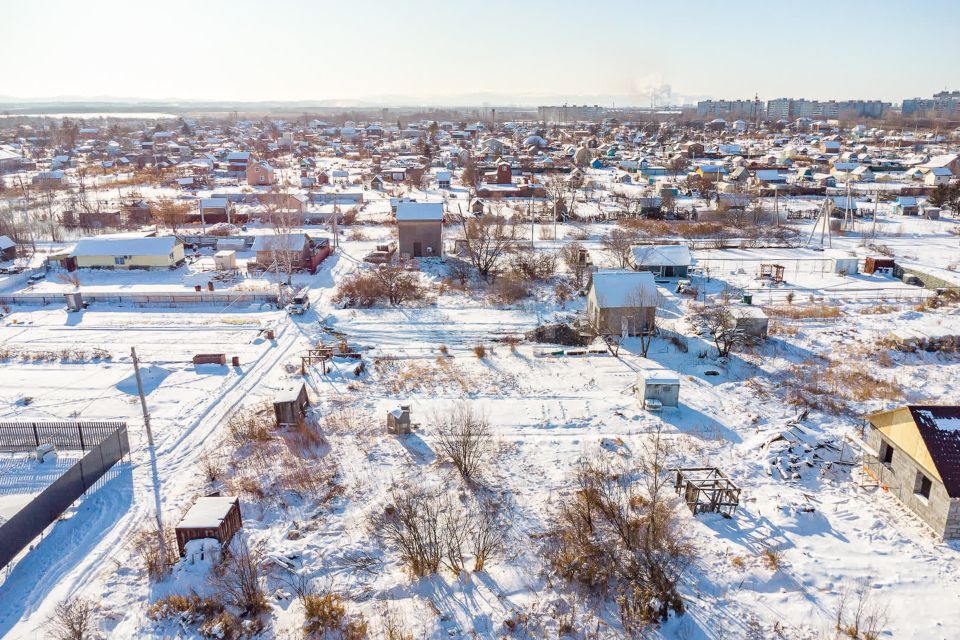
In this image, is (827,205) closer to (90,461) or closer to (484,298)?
(484,298)

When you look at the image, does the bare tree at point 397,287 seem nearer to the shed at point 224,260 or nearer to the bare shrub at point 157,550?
the shed at point 224,260

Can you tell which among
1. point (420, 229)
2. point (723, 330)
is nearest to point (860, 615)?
point (723, 330)

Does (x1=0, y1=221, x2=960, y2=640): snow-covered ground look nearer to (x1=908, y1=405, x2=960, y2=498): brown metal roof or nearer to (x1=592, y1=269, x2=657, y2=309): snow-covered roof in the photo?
(x1=908, y1=405, x2=960, y2=498): brown metal roof

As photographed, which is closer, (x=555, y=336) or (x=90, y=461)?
(x=90, y=461)

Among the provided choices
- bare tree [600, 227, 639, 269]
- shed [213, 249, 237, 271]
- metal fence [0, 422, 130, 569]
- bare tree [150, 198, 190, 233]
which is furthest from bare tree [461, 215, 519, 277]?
bare tree [150, 198, 190, 233]

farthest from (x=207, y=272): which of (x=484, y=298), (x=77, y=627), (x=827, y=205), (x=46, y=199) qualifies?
(x=827, y=205)

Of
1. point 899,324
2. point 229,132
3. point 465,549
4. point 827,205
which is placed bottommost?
point 465,549
